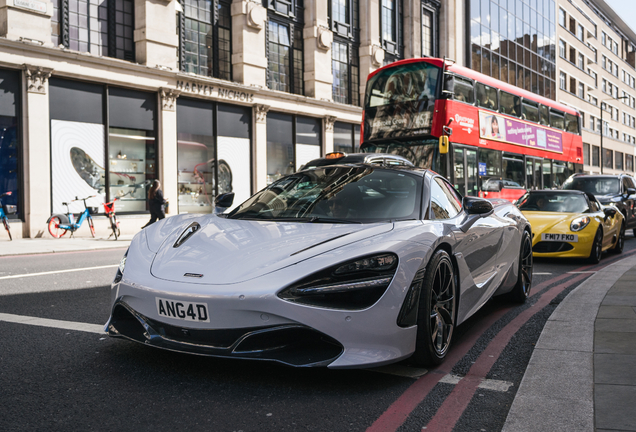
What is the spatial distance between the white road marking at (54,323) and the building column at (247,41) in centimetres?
1823

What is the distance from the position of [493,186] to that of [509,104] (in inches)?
101

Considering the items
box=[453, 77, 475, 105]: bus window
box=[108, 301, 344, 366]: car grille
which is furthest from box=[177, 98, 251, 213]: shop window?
box=[108, 301, 344, 366]: car grille

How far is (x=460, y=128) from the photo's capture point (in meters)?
14.0

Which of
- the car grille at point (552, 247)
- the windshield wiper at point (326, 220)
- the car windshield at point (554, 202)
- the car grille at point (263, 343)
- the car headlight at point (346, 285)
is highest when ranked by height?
the car windshield at point (554, 202)

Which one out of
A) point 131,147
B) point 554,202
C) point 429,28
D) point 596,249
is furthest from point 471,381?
point 429,28

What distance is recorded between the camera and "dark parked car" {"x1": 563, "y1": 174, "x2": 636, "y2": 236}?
15.0 meters

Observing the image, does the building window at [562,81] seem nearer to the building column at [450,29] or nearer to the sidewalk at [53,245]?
the building column at [450,29]

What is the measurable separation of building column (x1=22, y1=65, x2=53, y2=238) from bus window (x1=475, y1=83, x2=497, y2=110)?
11.8 metres

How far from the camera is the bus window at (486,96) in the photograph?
14.9 m

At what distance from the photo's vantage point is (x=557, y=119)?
19.3 meters

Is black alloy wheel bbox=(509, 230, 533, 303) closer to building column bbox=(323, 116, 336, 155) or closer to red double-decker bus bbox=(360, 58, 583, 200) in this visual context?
red double-decker bus bbox=(360, 58, 583, 200)

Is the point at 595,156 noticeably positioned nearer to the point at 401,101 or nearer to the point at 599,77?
the point at 599,77

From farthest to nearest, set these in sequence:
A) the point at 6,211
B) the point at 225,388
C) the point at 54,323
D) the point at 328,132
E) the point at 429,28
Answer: the point at 429,28, the point at 328,132, the point at 6,211, the point at 54,323, the point at 225,388

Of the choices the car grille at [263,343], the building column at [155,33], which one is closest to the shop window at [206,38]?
the building column at [155,33]
